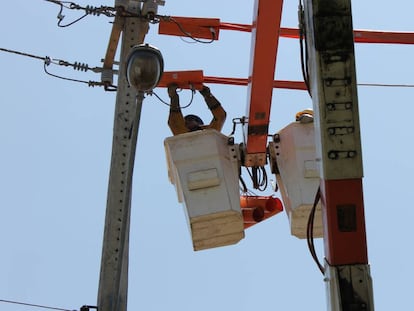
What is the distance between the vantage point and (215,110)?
24.5 ft

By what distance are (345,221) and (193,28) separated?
429cm

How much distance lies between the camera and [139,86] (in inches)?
165

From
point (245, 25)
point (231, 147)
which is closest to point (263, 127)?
point (231, 147)

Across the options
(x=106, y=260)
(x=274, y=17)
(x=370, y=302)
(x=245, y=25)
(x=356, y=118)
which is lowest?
(x=370, y=302)

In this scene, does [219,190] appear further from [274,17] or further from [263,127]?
[274,17]

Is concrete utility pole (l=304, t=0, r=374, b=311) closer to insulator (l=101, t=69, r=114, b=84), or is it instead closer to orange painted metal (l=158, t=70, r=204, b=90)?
insulator (l=101, t=69, r=114, b=84)

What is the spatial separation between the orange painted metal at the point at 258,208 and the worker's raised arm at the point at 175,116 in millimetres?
896

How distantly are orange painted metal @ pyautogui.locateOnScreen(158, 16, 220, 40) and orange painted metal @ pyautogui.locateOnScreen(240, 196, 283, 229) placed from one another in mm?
1658

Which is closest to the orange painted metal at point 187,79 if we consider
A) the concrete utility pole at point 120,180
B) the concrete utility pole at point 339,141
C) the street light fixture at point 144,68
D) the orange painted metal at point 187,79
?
the orange painted metal at point 187,79

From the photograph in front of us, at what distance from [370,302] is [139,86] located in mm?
1790

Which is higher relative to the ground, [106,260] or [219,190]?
[219,190]

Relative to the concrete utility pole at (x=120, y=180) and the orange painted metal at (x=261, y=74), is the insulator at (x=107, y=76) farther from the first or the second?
the orange painted metal at (x=261, y=74)

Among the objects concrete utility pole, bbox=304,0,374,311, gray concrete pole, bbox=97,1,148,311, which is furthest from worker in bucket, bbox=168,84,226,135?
concrete utility pole, bbox=304,0,374,311

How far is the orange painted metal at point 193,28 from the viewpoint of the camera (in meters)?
7.14
